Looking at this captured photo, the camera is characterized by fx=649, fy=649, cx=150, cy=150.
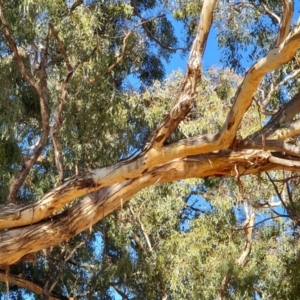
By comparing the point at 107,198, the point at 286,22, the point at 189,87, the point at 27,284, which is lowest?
the point at 107,198

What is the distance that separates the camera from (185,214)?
10.4m

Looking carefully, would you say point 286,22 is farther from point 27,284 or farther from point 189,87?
point 27,284

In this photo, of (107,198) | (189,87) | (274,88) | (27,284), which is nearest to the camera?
(189,87)

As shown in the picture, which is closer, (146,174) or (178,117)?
(178,117)

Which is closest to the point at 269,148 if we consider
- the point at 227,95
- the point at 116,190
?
the point at 116,190

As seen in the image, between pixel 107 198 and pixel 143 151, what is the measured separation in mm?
407

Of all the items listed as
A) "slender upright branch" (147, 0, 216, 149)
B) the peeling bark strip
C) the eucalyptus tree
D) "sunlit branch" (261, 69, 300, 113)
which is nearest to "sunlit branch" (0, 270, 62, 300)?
the eucalyptus tree

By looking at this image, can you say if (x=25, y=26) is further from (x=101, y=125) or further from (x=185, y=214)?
(x=185, y=214)

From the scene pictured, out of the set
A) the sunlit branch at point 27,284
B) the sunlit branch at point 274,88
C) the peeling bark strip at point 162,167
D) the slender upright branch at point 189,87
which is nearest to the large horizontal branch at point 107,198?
the peeling bark strip at point 162,167

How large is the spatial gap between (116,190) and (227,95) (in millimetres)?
5525

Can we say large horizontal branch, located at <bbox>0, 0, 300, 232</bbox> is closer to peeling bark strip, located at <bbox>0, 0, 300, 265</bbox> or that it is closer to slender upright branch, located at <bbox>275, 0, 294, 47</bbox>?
peeling bark strip, located at <bbox>0, 0, 300, 265</bbox>

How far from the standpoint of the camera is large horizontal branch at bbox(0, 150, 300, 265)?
13.3 ft

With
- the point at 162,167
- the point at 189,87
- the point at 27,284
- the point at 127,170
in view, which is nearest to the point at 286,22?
the point at 189,87

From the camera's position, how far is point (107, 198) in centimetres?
416
